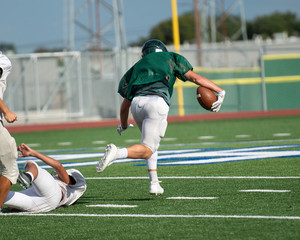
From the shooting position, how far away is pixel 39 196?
6164 millimetres

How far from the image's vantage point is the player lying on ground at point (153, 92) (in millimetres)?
6398

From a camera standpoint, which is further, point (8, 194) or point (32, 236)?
point (8, 194)

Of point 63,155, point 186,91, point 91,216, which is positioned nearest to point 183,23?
point 186,91

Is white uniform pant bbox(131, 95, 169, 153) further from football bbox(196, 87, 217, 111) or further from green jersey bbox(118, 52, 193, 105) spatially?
football bbox(196, 87, 217, 111)

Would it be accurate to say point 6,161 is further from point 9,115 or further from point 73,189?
point 73,189

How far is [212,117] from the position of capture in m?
21.7

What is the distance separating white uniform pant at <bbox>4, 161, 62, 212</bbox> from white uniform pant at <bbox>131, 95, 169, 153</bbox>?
38.9 inches

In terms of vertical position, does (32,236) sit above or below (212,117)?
above

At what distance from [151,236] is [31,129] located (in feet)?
54.8

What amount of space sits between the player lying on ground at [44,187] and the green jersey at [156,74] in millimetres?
1067

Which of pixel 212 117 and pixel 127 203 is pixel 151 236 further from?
pixel 212 117

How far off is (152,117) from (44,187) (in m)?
1.26

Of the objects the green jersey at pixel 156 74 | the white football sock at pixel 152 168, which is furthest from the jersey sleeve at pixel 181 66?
the white football sock at pixel 152 168

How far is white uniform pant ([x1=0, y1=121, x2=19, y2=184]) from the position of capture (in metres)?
5.75
